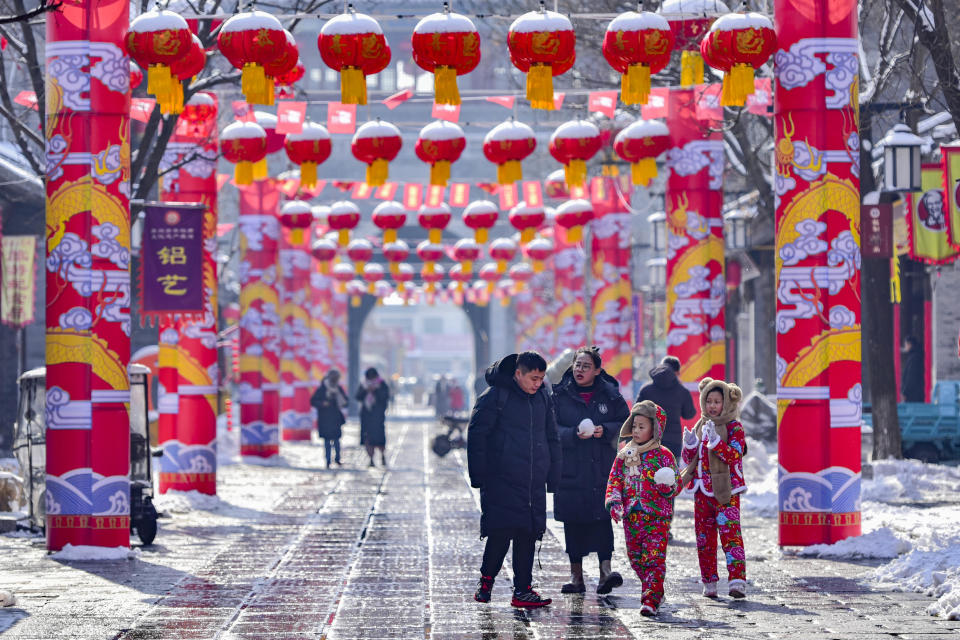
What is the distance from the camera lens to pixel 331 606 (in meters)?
10.7

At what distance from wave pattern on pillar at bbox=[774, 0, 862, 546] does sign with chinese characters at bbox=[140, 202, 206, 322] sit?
21.6 ft

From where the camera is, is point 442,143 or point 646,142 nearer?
point 442,143

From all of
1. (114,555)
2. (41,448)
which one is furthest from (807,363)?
(41,448)

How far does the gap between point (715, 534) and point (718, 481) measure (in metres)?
0.39

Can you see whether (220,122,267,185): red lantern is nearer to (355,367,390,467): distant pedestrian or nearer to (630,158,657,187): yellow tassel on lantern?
(630,158,657,187): yellow tassel on lantern

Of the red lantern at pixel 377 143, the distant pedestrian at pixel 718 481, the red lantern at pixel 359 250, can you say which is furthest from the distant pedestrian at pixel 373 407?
the distant pedestrian at pixel 718 481

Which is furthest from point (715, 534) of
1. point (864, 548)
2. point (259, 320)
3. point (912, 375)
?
point (259, 320)

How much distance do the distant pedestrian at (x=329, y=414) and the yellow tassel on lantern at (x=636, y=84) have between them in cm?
1588

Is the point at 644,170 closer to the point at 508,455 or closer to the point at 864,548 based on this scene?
the point at 864,548

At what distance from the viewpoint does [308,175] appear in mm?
18219

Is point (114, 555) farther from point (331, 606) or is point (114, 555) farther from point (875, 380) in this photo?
point (875, 380)

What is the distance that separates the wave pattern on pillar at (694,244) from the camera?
1984cm

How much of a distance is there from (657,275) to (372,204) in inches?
711

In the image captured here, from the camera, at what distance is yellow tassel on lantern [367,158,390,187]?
17.0m
